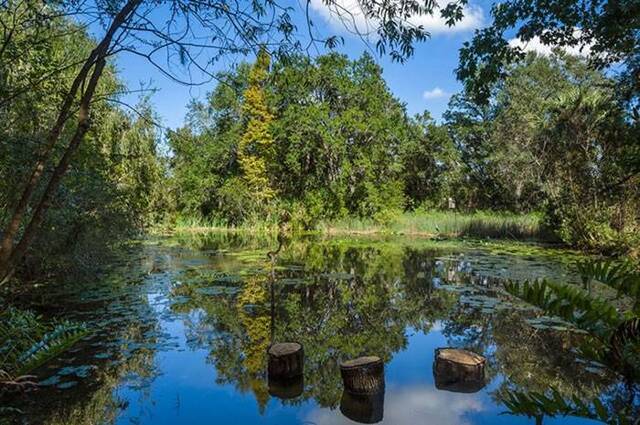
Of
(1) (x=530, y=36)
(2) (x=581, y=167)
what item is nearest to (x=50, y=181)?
(1) (x=530, y=36)

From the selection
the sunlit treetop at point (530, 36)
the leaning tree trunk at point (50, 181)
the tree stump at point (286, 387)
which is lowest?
the tree stump at point (286, 387)

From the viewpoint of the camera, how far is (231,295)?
28.9 feet

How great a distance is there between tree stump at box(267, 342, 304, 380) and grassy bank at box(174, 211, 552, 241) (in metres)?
17.1

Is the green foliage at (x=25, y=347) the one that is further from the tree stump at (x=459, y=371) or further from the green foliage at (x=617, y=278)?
the green foliage at (x=617, y=278)

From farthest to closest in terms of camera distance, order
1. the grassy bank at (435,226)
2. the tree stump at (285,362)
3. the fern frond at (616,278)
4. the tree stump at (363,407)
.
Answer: the grassy bank at (435,226) < the tree stump at (285,362) < the tree stump at (363,407) < the fern frond at (616,278)

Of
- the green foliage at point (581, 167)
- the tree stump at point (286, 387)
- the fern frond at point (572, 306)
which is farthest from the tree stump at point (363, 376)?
the green foliage at point (581, 167)

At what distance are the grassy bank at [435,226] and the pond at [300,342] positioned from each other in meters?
9.69

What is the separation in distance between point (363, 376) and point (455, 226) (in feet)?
68.3

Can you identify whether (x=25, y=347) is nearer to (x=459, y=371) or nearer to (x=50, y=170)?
(x=50, y=170)

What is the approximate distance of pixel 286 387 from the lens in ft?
→ 15.0

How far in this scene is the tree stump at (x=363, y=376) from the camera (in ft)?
14.3

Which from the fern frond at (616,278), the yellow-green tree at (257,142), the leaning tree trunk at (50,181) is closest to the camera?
the fern frond at (616,278)

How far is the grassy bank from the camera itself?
21094mm

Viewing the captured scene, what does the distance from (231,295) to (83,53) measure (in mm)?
6286
